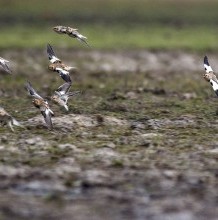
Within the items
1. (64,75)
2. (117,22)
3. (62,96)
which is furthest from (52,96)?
(117,22)

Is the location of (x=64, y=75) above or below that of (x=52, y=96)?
above

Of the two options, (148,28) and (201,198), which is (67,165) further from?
(148,28)

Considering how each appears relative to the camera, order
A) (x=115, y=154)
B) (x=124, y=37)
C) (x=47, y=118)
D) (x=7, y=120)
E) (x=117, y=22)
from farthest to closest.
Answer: (x=117, y=22), (x=124, y=37), (x=7, y=120), (x=47, y=118), (x=115, y=154)

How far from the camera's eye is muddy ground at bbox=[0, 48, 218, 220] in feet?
25.5

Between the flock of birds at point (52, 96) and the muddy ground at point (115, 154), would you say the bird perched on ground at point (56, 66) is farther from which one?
the muddy ground at point (115, 154)

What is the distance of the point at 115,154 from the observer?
9.81 m

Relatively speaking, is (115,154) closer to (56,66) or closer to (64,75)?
(64,75)

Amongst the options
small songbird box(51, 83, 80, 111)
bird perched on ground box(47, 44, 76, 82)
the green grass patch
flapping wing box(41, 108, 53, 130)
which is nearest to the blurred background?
the green grass patch

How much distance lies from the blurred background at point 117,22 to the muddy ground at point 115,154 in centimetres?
783

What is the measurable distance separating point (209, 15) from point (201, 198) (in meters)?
26.8

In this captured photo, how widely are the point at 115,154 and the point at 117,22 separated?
71.6 feet

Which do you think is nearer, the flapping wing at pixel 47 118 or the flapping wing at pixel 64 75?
the flapping wing at pixel 47 118

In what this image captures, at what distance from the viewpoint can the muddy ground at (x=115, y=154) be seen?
25.5 ft

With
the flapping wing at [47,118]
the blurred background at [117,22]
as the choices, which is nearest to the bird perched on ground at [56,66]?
the flapping wing at [47,118]
